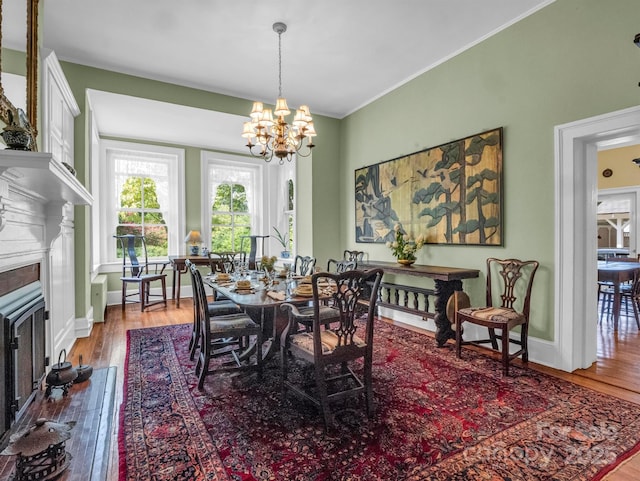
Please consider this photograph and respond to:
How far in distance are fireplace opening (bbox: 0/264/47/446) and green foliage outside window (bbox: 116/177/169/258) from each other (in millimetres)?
4071

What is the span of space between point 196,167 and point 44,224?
4.28 metres

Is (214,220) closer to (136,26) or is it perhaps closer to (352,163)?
(352,163)

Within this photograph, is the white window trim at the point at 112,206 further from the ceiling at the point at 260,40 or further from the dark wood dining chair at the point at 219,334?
the dark wood dining chair at the point at 219,334

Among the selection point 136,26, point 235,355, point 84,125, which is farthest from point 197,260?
point 136,26

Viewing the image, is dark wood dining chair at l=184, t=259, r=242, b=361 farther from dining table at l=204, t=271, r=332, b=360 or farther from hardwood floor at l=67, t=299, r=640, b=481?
hardwood floor at l=67, t=299, r=640, b=481

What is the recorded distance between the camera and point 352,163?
563 centimetres

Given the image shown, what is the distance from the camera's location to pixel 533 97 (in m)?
3.18

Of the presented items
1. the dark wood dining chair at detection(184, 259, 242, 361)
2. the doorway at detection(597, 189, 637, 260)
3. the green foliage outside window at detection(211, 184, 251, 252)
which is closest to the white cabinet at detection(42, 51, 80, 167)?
the dark wood dining chair at detection(184, 259, 242, 361)

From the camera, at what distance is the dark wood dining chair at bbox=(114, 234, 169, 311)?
5.27 meters

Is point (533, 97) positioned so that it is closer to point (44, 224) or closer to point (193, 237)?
point (44, 224)

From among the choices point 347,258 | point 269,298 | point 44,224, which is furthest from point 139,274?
point 269,298

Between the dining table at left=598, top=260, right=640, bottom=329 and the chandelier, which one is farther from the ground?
the chandelier

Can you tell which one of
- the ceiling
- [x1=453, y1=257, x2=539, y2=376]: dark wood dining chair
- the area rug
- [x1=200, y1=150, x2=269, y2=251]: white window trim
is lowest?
the area rug

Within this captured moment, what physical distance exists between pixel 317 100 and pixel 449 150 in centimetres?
228
